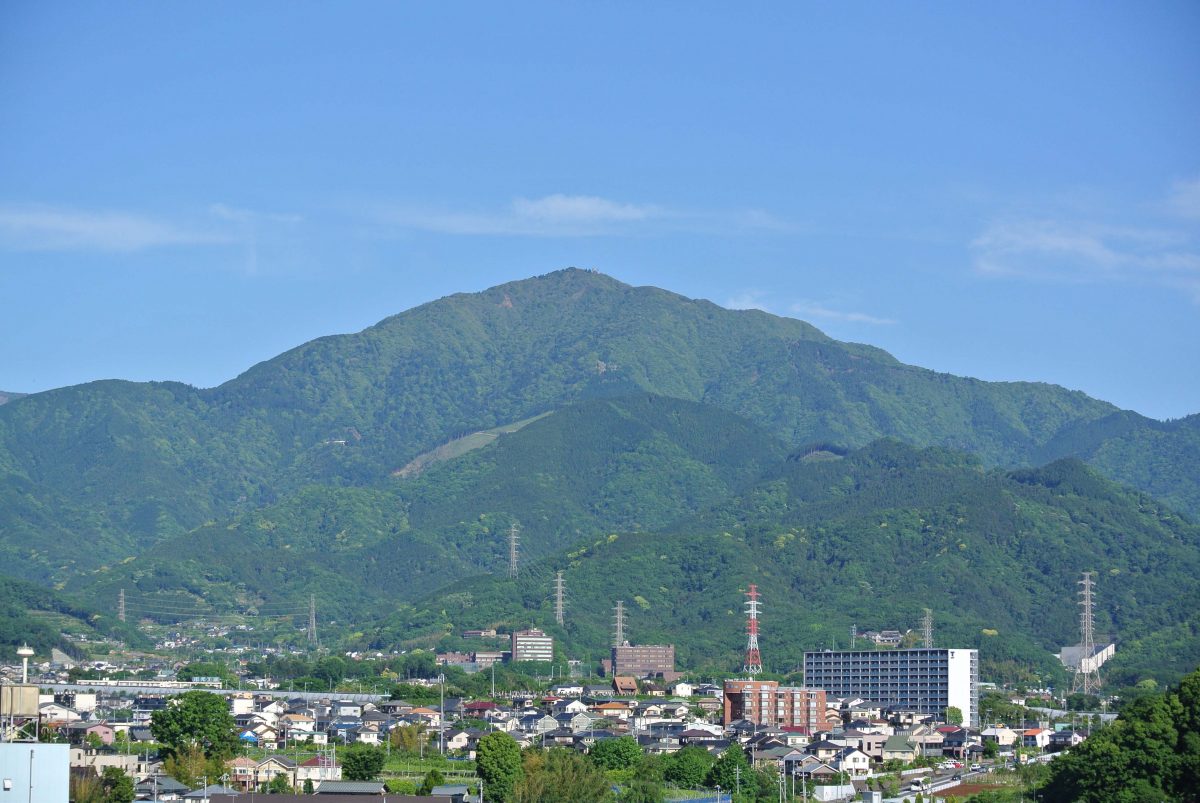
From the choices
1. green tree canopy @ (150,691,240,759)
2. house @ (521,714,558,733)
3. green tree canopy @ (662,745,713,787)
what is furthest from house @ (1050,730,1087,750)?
green tree canopy @ (150,691,240,759)

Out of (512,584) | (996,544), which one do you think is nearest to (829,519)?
(996,544)

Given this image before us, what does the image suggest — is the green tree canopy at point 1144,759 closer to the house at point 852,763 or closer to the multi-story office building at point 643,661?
the house at point 852,763

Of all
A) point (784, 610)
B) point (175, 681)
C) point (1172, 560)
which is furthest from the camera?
point (1172, 560)

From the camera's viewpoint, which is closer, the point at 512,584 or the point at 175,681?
the point at 175,681

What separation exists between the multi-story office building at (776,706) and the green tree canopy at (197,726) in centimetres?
3112

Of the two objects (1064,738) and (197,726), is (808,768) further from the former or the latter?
(197,726)

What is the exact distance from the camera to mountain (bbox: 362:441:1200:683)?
500 feet

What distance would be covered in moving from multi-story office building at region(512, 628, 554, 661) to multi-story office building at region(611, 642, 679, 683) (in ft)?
22.6

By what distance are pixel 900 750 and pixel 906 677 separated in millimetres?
32508

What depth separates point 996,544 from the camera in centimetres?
17175

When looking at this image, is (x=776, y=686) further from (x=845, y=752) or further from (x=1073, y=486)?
(x=1073, y=486)

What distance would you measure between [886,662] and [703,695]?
1127 centimetres

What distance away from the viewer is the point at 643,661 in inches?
5527

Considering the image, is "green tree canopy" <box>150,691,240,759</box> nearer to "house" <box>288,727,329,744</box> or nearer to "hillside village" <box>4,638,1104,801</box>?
"hillside village" <box>4,638,1104,801</box>
